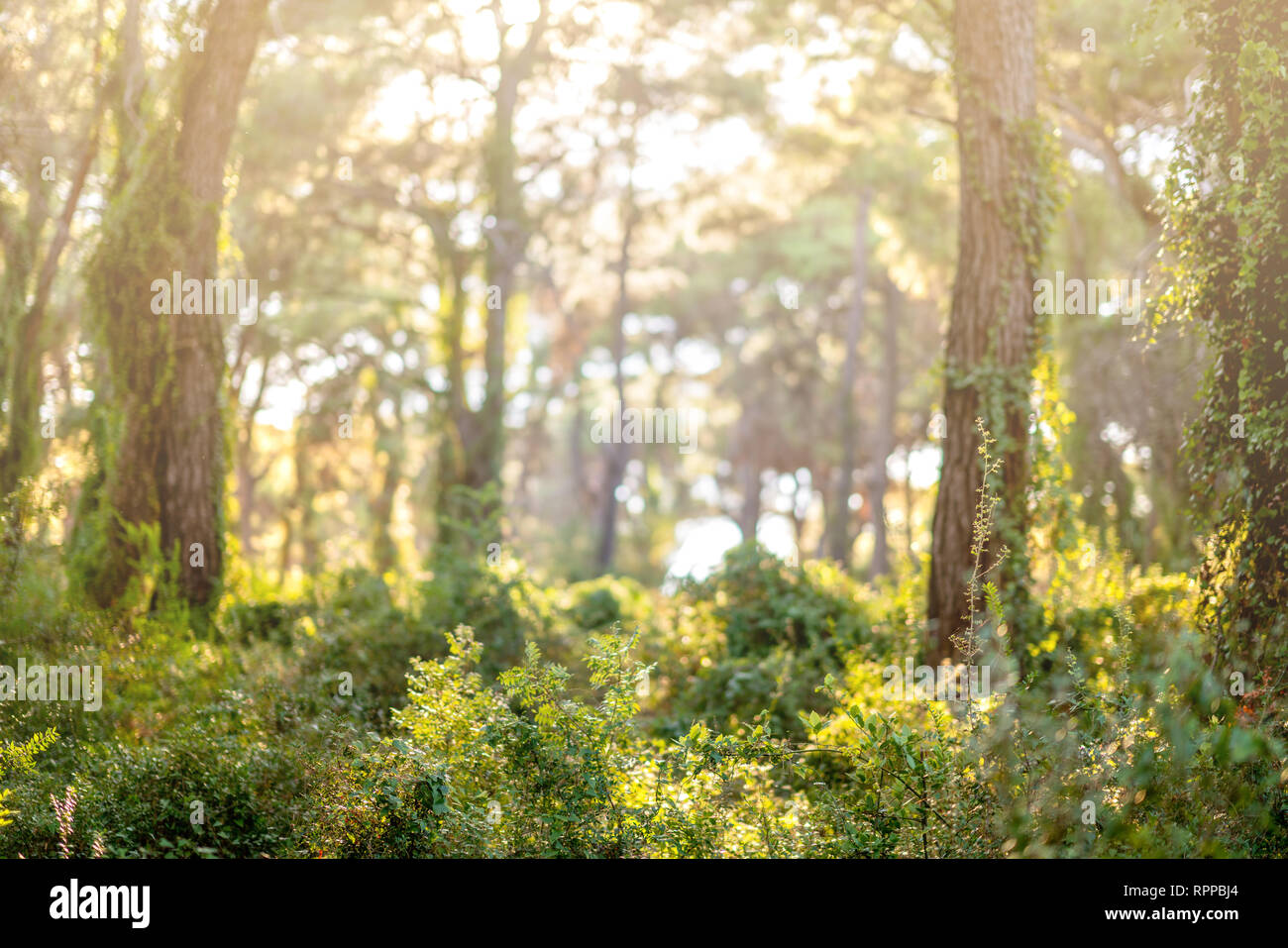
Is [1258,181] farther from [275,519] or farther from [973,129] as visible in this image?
[275,519]

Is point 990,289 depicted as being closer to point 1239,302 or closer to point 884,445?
point 1239,302

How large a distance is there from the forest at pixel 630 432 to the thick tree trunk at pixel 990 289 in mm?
34

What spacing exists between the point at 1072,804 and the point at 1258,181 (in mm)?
4139

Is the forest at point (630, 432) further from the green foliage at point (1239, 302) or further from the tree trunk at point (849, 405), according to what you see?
the tree trunk at point (849, 405)

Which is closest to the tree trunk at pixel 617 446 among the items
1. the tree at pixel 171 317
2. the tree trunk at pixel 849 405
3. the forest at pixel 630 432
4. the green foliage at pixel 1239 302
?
the forest at pixel 630 432

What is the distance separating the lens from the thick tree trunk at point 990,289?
8.59 m

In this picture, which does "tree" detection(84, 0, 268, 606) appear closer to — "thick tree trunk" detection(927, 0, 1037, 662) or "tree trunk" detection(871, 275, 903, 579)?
"thick tree trunk" detection(927, 0, 1037, 662)

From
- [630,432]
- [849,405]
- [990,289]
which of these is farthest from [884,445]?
[990,289]

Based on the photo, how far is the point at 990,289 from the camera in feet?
28.7

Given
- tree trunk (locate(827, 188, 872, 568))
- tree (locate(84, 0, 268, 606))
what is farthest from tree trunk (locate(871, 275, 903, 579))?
tree (locate(84, 0, 268, 606))

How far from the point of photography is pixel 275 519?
40.8m

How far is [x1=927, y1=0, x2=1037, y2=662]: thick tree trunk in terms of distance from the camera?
28.2ft

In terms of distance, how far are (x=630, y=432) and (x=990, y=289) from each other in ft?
53.6

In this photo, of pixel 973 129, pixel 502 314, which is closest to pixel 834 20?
pixel 502 314
